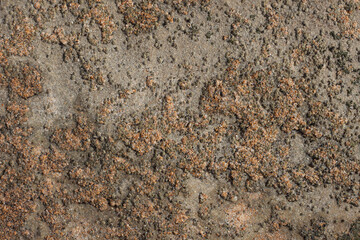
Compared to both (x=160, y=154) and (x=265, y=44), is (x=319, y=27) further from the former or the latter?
(x=160, y=154)

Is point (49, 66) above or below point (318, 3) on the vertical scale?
below

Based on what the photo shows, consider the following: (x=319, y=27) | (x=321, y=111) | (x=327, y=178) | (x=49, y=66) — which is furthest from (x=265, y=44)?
(x=49, y=66)

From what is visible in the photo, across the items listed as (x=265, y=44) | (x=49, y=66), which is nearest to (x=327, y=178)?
(x=265, y=44)

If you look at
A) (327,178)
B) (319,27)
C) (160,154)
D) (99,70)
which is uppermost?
(319,27)

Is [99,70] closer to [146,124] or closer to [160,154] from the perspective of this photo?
[146,124]

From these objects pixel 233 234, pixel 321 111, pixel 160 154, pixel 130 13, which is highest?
pixel 130 13

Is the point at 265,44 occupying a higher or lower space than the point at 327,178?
higher
